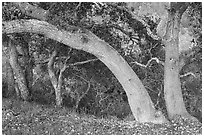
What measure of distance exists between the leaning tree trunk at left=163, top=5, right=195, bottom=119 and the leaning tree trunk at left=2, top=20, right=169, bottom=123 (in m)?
0.55

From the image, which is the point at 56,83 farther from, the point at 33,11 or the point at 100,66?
the point at 33,11

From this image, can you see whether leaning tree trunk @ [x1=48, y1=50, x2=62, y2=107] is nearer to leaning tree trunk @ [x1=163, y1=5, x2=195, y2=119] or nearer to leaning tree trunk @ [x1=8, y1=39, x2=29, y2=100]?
leaning tree trunk @ [x1=8, y1=39, x2=29, y2=100]

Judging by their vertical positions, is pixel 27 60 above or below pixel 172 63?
above

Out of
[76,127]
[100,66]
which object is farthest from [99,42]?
[100,66]

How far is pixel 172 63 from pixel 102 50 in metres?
2.01

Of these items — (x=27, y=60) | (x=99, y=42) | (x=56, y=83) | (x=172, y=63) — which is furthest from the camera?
(x=27, y=60)

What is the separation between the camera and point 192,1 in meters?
10.1

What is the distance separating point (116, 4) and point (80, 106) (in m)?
5.00

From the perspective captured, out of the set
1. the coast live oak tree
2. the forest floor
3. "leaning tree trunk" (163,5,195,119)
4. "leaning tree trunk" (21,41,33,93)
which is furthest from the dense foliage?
"leaning tree trunk" (163,5,195,119)

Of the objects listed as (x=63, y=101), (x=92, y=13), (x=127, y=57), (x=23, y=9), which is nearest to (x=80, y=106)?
(x=63, y=101)

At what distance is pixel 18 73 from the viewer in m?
13.6

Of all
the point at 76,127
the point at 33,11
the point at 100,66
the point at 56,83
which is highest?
the point at 33,11

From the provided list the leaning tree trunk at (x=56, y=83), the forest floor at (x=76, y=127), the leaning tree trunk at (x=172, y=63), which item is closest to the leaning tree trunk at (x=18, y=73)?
the leaning tree trunk at (x=56, y=83)

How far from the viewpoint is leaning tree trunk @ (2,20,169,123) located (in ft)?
30.6
